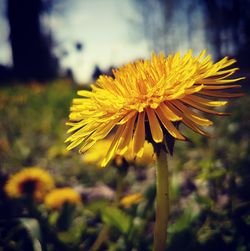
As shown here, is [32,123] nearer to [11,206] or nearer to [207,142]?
[207,142]

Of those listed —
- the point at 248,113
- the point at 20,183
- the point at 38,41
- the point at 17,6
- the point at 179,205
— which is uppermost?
the point at 17,6

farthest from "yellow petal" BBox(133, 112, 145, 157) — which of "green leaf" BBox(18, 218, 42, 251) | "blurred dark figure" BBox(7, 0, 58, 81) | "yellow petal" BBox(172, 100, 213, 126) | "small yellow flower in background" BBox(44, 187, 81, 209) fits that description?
"blurred dark figure" BBox(7, 0, 58, 81)

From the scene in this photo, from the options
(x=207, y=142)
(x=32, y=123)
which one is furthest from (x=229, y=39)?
(x=207, y=142)

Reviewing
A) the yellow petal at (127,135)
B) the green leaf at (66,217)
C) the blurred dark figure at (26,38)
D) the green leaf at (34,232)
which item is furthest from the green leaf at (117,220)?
the blurred dark figure at (26,38)

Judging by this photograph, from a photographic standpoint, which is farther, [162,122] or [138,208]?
[138,208]

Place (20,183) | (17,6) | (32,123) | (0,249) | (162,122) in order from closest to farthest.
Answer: (162,122) → (0,249) → (20,183) → (32,123) → (17,6)

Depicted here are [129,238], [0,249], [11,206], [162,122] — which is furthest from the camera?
[11,206]
